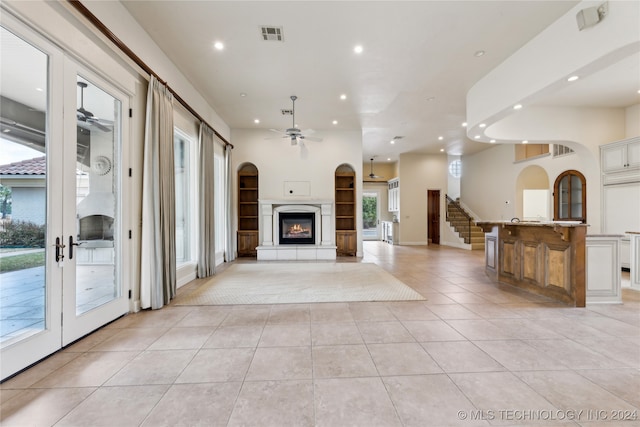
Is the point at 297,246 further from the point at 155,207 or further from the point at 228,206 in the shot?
the point at 155,207

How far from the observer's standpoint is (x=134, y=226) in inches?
140

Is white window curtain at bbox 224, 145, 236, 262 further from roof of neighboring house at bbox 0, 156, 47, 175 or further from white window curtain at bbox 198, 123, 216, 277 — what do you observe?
roof of neighboring house at bbox 0, 156, 47, 175

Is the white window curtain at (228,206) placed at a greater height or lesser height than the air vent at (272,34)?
lesser

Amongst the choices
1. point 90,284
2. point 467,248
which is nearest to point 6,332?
point 90,284

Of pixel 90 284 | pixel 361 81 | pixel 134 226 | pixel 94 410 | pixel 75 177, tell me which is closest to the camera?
pixel 94 410

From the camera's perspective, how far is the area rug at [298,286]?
4.12 m

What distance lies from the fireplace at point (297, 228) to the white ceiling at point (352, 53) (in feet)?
9.06

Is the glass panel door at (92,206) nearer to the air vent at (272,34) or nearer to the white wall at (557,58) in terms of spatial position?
the air vent at (272,34)

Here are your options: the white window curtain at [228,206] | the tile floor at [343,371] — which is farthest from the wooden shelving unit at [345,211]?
the tile floor at [343,371]

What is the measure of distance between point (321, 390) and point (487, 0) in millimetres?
4389

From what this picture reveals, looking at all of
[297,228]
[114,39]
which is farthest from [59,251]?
[297,228]

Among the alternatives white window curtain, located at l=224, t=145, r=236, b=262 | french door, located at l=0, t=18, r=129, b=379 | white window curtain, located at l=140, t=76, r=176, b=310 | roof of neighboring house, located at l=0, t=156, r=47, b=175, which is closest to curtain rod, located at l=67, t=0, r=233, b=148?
white window curtain, located at l=140, t=76, r=176, b=310

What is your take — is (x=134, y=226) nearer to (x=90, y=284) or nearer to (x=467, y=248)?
(x=90, y=284)

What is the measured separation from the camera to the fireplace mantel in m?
7.76
